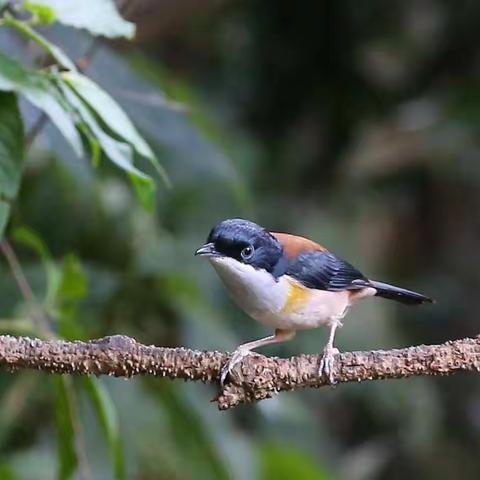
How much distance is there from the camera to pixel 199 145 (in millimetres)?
3615

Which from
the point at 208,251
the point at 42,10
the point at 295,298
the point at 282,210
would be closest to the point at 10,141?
the point at 42,10

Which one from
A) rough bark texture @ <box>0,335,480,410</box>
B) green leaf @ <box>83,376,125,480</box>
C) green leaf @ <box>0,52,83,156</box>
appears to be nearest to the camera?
rough bark texture @ <box>0,335,480,410</box>

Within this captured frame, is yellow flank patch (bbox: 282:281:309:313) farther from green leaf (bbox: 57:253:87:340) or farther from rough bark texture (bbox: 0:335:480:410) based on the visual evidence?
green leaf (bbox: 57:253:87:340)

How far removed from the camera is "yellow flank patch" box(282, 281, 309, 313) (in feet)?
7.43

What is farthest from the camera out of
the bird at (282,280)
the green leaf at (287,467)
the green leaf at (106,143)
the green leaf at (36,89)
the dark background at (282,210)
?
the green leaf at (287,467)

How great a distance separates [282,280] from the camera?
7.63 ft

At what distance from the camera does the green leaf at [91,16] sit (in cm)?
209

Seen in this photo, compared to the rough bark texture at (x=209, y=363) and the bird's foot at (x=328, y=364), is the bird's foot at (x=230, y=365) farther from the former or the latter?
the bird's foot at (x=328, y=364)

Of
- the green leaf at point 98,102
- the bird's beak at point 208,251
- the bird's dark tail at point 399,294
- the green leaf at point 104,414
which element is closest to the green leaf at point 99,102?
the green leaf at point 98,102

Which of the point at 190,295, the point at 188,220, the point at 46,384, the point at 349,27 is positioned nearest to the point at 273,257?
the point at 190,295

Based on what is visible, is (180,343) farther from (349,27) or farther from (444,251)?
(444,251)

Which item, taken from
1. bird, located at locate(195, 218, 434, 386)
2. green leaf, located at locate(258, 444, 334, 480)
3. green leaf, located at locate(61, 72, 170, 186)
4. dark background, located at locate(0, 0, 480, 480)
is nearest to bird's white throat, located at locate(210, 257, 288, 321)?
bird, located at locate(195, 218, 434, 386)

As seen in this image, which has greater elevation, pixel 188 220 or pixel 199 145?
pixel 199 145

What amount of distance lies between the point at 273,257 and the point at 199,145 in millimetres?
1371
